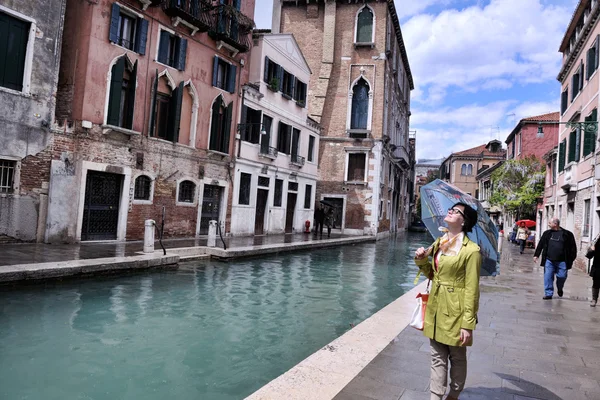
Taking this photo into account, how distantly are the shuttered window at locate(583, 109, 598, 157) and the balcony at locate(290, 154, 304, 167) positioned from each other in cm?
1274

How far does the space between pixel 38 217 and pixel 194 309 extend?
6926mm

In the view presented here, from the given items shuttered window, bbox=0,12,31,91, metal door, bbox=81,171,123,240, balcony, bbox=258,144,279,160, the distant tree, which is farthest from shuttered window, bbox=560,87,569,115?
shuttered window, bbox=0,12,31,91

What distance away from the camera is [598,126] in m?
14.1

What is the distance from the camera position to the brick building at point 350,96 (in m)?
29.3

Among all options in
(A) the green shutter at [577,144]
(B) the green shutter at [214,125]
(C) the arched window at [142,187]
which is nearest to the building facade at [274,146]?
(B) the green shutter at [214,125]

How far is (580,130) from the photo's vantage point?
1667 cm

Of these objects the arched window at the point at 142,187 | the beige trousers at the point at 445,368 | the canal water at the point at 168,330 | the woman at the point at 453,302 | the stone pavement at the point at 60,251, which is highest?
the arched window at the point at 142,187

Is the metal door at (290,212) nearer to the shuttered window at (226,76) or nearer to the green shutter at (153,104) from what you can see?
the shuttered window at (226,76)

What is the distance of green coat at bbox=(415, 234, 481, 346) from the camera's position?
3.10 m

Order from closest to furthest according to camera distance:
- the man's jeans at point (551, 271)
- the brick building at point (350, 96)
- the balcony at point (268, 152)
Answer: the man's jeans at point (551, 271) < the balcony at point (268, 152) < the brick building at point (350, 96)

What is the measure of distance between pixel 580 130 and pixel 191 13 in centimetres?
1422

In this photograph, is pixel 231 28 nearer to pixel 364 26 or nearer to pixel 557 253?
pixel 557 253

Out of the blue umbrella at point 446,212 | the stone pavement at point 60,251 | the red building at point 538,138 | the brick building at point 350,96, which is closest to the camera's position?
the blue umbrella at point 446,212

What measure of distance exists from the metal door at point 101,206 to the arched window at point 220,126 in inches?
182
